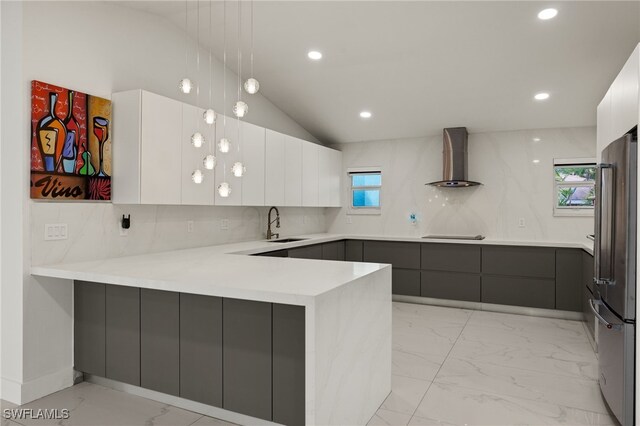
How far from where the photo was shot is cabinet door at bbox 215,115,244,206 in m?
3.82

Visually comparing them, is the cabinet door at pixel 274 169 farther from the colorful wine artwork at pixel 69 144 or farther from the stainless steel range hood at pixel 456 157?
the stainless steel range hood at pixel 456 157

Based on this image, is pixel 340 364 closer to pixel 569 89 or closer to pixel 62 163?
pixel 62 163

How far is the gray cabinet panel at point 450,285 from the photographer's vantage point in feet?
16.8

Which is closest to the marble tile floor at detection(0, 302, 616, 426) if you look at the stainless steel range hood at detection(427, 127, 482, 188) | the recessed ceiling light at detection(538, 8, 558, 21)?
the stainless steel range hood at detection(427, 127, 482, 188)

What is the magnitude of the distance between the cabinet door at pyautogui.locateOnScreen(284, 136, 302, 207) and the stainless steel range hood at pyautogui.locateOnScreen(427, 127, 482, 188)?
5.90 ft

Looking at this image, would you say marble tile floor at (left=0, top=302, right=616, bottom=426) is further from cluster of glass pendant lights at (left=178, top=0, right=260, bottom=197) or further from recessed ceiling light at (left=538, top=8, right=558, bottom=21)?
recessed ceiling light at (left=538, top=8, right=558, bottom=21)

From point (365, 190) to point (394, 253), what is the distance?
3.87 ft

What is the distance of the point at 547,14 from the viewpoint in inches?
129

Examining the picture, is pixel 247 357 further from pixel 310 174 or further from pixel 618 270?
pixel 310 174

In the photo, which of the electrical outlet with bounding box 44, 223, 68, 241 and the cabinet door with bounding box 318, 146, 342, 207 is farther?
the cabinet door with bounding box 318, 146, 342, 207

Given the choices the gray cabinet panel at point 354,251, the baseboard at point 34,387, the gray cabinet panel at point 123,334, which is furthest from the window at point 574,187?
the baseboard at point 34,387

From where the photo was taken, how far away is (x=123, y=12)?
3.36 metres

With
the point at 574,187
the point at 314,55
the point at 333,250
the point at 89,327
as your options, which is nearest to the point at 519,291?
the point at 574,187

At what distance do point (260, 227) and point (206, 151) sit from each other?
1551mm
